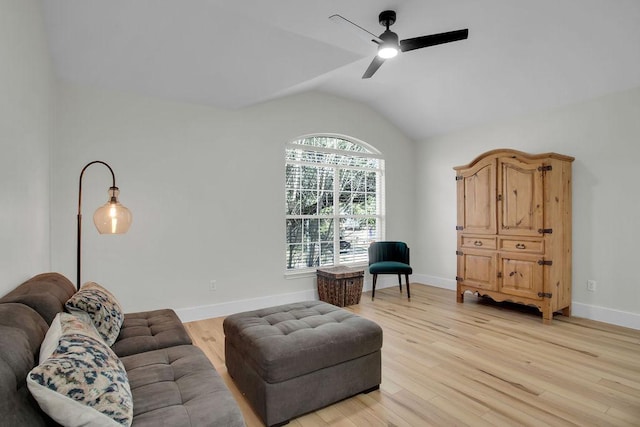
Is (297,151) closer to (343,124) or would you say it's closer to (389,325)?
(343,124)

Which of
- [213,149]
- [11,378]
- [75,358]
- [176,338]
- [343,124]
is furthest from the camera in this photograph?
[343,124]

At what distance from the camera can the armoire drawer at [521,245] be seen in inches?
147

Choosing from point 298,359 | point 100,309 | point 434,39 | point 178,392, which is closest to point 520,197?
point 434,39

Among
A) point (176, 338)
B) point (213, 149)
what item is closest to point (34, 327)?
point (176, 338)

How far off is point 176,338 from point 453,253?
14.1 feet

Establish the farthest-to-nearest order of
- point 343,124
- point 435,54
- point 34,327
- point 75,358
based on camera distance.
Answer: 1. point 343,124
2. point 435,54
3. point 34,327
4. point 75,358

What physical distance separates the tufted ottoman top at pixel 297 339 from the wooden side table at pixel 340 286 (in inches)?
67.8

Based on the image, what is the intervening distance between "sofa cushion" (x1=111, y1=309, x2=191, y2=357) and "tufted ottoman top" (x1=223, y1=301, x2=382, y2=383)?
37cm

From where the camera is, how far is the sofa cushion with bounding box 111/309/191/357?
199 cm

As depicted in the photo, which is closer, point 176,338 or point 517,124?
point 176,338

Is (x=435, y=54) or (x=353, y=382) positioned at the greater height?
(x=435, y=54)

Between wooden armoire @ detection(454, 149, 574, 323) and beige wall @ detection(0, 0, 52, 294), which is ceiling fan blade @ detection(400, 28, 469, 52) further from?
beige wall @ detection(0, 0, 52, 294)

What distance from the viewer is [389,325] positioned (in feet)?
12.0

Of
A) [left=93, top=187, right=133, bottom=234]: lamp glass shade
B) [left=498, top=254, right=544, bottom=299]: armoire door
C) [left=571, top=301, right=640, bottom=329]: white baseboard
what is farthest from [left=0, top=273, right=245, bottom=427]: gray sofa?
[left=571, top=301, right=640, bottom=329]: white baseboard
